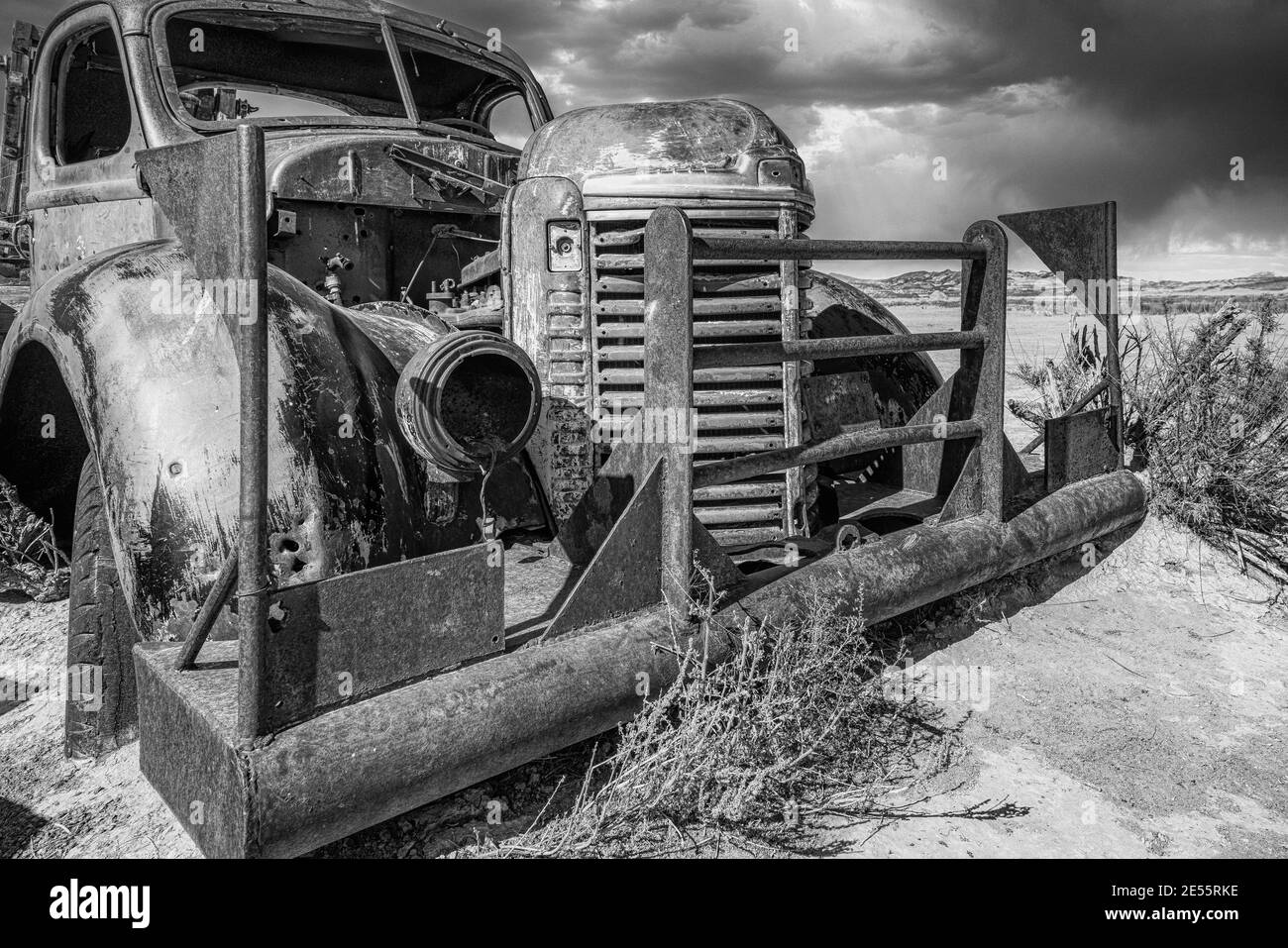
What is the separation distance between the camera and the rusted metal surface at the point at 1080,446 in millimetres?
4180

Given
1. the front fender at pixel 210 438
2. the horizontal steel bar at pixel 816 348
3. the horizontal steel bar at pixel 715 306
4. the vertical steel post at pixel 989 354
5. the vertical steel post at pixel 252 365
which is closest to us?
the vertical steel post at pixel 252 365

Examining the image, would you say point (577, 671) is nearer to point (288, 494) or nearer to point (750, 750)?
point (750, 750)

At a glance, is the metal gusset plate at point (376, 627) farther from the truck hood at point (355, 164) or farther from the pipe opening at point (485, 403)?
the truck hood at point (355, 164)

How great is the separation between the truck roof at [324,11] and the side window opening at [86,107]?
197mm

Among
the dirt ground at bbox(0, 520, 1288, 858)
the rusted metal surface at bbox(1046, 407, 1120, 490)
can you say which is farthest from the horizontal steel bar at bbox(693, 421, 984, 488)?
the dirt ground at bbox(0, 520, 1288, 858)

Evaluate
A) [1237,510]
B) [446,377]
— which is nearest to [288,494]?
[446,377]

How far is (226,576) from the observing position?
209cm

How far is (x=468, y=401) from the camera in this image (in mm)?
2541

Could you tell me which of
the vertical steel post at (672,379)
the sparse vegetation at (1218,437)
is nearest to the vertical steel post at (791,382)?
the vertical steel post at (672,379)

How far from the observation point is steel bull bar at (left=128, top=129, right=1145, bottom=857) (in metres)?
1.97

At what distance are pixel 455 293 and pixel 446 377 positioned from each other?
1682 millimetres

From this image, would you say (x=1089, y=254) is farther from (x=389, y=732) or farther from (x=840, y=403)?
(x=389, y=732)

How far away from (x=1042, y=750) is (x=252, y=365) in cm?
252

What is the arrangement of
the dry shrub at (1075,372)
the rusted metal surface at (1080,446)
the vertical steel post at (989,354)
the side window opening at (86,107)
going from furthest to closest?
1. the dry shrub at (1075,372)
2. the side window opening at (86,107)
3. the rusted metal surface at (1080,446)
4. the vertical steel post at (989,354)
